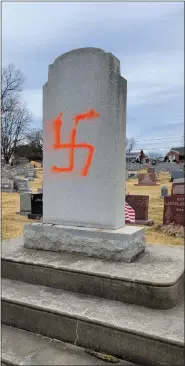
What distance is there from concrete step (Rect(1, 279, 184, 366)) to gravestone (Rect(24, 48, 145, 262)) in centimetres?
71

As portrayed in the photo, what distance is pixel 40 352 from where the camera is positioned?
2375mm

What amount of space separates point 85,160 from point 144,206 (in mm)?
5302

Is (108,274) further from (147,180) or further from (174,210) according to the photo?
(147,180)

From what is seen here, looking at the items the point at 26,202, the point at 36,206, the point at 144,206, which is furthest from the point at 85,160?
the point at 26,202

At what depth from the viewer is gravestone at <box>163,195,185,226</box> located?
25.2 feet

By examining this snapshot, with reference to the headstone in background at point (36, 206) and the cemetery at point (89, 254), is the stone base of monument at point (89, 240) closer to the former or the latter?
the cemetery at point (89, 254)

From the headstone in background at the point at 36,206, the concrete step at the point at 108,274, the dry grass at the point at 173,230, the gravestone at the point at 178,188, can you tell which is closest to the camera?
the concrete step at the point at 108,274

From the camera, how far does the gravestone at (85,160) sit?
11.2ft

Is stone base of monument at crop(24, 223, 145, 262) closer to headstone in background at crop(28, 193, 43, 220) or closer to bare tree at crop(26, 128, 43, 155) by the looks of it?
headstone in background at crop(28, 193, 43, 220)

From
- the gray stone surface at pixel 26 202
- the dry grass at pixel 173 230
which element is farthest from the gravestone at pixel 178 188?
the gray stone surface at pixel 26 202

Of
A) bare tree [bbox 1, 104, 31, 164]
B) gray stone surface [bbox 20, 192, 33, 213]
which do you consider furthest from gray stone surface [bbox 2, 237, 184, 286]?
bare tree [bbox 1, 104, 31, 164]

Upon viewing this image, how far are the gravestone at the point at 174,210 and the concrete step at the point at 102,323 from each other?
16.8 ft

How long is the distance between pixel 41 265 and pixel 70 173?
3.63ft

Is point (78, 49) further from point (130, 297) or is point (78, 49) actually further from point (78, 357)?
point (78, 357)
